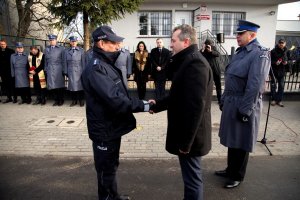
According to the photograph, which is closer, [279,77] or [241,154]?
[241,154]

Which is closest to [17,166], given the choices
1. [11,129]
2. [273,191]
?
[11,129]

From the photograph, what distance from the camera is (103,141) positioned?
118 inches

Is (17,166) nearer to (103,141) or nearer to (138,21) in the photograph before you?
(103,141)

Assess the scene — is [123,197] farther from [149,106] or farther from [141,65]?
[141,65]

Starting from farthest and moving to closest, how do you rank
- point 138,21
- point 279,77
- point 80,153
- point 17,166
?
point 138,21 < point 279,77 < point 80,153 < point 17,166

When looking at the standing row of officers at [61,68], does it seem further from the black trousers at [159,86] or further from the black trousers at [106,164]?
the black trousers at [106,164]

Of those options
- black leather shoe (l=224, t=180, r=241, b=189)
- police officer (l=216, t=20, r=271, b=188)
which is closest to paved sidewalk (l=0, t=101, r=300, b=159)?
black leather shoe (l=224, t=180, r=241, b=189)

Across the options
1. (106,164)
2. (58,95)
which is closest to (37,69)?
(58,95)

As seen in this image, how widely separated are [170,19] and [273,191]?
14.0 m

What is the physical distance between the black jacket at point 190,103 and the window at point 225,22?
48.6ft

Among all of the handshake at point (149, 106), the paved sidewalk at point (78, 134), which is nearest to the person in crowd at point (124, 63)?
the paved sidewalk at point (78, 134)

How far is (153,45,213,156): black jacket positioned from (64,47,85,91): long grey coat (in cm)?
599

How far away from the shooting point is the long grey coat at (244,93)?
342 centimetres

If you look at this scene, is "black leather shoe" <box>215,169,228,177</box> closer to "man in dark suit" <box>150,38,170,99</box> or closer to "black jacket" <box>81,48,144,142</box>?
"black jacket" <box>81,48,144,142</box>
